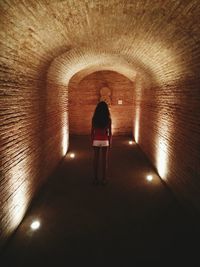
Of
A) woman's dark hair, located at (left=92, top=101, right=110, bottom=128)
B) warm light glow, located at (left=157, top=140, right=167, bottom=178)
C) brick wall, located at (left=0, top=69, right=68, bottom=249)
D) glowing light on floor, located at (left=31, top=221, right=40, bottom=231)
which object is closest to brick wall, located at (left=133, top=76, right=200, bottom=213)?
warm light glow, located at (left=157, top=140, right=167, bottom=178)

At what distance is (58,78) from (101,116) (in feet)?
8.46

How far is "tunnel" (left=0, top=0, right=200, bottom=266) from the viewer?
3.39m

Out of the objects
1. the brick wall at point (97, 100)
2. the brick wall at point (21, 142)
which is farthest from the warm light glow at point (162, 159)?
the brick wall at point (97, 100)

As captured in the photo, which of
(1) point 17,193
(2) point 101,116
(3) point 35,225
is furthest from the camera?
(2) point 101,116

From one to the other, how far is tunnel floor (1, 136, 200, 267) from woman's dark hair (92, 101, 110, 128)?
1625 millimetres

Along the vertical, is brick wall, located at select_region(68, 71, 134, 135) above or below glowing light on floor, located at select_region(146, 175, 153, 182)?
above

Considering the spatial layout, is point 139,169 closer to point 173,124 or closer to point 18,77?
point 173,124

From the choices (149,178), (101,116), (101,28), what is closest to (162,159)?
(149,178)

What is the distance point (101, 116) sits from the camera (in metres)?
Answer: 5.94

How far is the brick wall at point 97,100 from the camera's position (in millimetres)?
12961

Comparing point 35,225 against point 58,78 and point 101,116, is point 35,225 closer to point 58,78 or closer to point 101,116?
point 101,116

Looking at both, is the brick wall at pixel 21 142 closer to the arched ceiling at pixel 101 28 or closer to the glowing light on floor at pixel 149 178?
the arched ceiling at pixel 101 28

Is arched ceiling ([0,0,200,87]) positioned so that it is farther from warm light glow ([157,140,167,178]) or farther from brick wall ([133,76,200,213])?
warm light glow ([157,140,167,178])

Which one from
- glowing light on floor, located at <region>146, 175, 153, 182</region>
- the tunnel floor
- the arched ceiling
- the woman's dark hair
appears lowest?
glowing light on floor, located at <region>146, 175, 153, 182</region>
